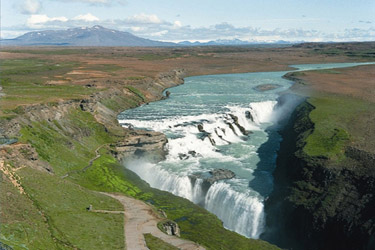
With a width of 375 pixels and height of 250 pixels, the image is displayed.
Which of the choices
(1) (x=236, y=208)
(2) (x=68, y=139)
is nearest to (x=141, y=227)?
(1) (x=236, y=208)

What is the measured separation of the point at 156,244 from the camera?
29.8m

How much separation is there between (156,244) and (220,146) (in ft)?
127

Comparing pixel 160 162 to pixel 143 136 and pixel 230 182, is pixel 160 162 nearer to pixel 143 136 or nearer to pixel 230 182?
pixel 143 136

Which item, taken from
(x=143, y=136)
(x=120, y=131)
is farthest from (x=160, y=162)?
(x=120, y=131)

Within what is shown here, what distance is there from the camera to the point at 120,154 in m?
58.6

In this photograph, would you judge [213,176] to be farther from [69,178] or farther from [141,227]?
[141,227]

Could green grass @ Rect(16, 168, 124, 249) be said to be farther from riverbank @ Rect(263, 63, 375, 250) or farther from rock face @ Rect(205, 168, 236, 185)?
riverbank @ Rect(263, 63, 375, 250)

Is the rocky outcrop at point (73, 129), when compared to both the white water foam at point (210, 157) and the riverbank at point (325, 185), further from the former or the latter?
the riverbank at point (325, 185)

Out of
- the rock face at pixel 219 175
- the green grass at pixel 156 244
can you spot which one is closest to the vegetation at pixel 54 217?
the green grass at pixel 156 244

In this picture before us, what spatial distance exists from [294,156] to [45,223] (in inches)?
1355

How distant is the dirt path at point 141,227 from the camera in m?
30.3

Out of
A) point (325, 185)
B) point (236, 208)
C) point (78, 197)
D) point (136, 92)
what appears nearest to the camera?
point (78, 197)

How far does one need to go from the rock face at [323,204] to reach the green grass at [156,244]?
16.5 meters

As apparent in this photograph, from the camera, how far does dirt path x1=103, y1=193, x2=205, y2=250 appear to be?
30.3 m
